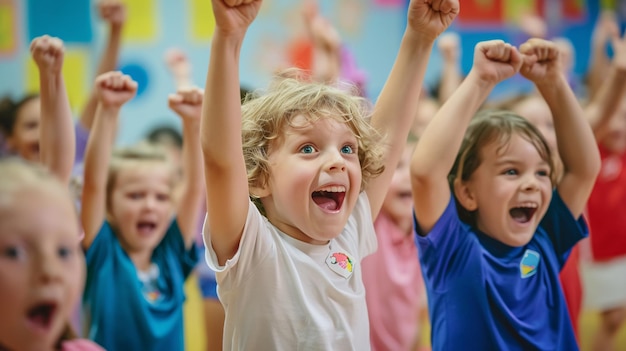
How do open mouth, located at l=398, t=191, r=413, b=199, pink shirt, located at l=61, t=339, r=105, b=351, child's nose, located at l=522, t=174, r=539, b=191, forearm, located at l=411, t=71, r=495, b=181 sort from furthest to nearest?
1. open mouth, located at l=398, t=191, r=413, b=199
2. child's nose, located at l=522, t=174, r=539, b=191
3. forearm, located at l=411, t=71, r=495, b=181
4. pink shirt, located at l=61, t=339, r=105, b=351

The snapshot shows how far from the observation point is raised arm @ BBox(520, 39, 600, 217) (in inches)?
69.0

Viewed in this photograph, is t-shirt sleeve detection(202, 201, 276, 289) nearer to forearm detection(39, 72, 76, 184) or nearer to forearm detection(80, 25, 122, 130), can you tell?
forearm detection(39, 72, 76, 184)

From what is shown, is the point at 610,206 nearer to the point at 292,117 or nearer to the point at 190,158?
the point at 190,158

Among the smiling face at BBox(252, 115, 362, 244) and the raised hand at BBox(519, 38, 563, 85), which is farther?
the raised hand at BBox(519, 38, 563, 85)

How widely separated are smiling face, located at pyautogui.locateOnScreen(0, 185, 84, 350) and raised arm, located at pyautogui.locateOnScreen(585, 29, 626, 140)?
1.97 metres

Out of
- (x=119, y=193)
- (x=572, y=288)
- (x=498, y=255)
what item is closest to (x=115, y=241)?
(x=119, y=193)

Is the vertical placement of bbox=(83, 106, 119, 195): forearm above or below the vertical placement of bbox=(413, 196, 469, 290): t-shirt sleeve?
above

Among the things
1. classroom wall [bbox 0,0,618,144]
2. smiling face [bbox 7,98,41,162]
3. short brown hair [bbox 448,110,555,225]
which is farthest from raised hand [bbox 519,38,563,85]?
classroom wall [bbox 0,0,618,144]

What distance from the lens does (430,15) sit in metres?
1.64

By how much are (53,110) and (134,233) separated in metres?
0.62

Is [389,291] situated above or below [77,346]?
below

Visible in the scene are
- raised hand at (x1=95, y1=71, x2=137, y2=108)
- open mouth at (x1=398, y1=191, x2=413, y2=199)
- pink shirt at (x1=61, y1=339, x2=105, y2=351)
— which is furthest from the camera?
open mouth at (x1=398, y1=191, x2=413, y2=199)

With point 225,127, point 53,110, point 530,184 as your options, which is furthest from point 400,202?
point 225,127

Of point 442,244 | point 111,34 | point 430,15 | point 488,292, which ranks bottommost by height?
point 488,292
